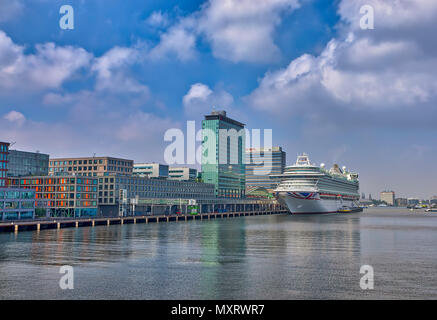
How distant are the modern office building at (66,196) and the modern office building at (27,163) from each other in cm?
4470

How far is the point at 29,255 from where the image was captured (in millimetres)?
51219

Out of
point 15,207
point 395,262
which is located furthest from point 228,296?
point 15,207

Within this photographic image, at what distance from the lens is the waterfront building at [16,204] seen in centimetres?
10281

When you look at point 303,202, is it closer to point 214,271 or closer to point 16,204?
point 16,204

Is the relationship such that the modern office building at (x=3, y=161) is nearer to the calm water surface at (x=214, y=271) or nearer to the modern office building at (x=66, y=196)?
the modern office building at (x=66, y=196)

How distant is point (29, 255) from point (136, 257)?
13252mm

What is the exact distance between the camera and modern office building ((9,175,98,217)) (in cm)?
13300

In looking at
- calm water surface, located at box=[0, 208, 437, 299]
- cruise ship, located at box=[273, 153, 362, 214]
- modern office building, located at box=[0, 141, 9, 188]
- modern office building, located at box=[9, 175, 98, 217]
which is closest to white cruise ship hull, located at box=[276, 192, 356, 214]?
cruise ship, located at box=[273, 153, 362, 214]

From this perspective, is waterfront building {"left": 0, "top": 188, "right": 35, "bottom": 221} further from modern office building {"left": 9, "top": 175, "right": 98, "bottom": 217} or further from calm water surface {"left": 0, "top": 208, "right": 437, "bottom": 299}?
calm water surface {"left": 0, "top": 208, "right": 437, "bottom": 299}

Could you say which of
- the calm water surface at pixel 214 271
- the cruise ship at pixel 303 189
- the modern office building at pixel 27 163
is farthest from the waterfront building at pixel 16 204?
the cruise ship at pixel 303 189

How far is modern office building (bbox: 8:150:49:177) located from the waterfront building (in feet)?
229

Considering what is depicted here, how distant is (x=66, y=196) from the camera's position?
438 feet
